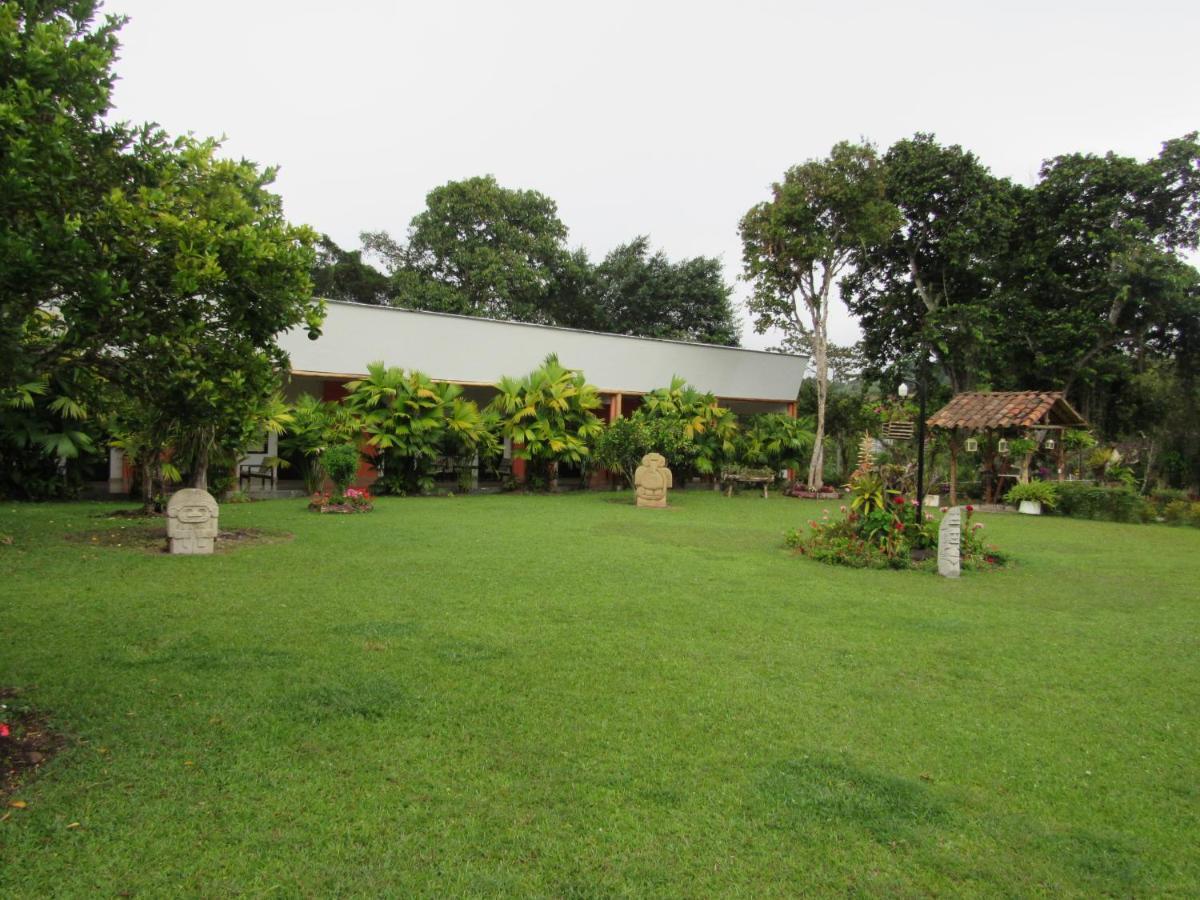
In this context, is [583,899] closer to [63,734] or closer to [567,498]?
[63,734]

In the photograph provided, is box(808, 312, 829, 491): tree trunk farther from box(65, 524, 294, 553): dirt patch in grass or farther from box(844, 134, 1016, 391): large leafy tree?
box(65, 524, 294, 553): dirt patch in grass

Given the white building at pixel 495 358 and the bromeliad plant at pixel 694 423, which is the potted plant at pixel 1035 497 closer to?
the bromeliad plant at pixel 694 423

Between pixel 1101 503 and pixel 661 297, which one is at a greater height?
pixel 661 297

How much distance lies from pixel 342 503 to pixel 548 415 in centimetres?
579

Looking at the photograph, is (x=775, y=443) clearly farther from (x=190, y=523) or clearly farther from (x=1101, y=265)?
(x=190, y=523)

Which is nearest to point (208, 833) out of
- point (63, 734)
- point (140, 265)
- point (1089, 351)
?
point (63, 734)

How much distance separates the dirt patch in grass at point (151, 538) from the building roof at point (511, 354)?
5.80m

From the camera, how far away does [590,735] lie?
12.2ft

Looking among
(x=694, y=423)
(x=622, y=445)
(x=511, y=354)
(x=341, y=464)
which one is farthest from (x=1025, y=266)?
(x=341, y=464)

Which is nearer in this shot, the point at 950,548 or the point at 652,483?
the point at 950,548

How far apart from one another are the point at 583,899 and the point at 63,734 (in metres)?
2.64

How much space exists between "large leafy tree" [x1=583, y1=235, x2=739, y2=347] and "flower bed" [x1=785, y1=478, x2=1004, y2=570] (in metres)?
21.6

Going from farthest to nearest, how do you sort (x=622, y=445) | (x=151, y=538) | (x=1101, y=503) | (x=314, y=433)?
(x=622, y=445) → (x=1101, y=503) → (x=314, y=433) → (x=151, y=538)

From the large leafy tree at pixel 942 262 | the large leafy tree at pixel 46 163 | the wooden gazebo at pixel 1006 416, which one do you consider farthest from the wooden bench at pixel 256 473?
the large leafy tree at pixel 942 262
